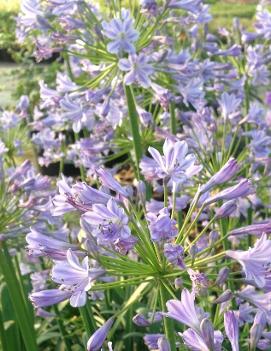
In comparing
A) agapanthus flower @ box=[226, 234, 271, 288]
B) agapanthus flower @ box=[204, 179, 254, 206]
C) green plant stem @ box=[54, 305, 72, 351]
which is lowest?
green plant stem @ box=[54, 305, 72, 351]

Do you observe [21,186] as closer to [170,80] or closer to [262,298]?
[170,80]

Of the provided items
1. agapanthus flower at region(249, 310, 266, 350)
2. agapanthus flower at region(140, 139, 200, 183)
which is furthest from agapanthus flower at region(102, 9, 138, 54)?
agapanthus flower at region(249, 310, 266, 350)

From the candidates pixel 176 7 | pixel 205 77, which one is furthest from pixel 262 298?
pixel 205 77

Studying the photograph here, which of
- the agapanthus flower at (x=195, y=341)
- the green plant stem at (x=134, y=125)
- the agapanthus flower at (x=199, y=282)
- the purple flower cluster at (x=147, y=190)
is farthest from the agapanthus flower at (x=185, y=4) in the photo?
the agapanthus flower at (x=195, y=341)

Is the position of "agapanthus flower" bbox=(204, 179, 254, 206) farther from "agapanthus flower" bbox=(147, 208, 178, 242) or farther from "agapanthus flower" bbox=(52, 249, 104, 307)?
"agapanthus flower" bbox=(52, 249, 104, 307)

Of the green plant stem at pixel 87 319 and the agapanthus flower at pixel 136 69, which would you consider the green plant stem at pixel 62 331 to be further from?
the agapanthus flower at pixel 136 69

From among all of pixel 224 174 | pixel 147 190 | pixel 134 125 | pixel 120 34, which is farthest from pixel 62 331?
pixel 224 174

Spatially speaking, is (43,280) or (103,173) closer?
(103,173)
